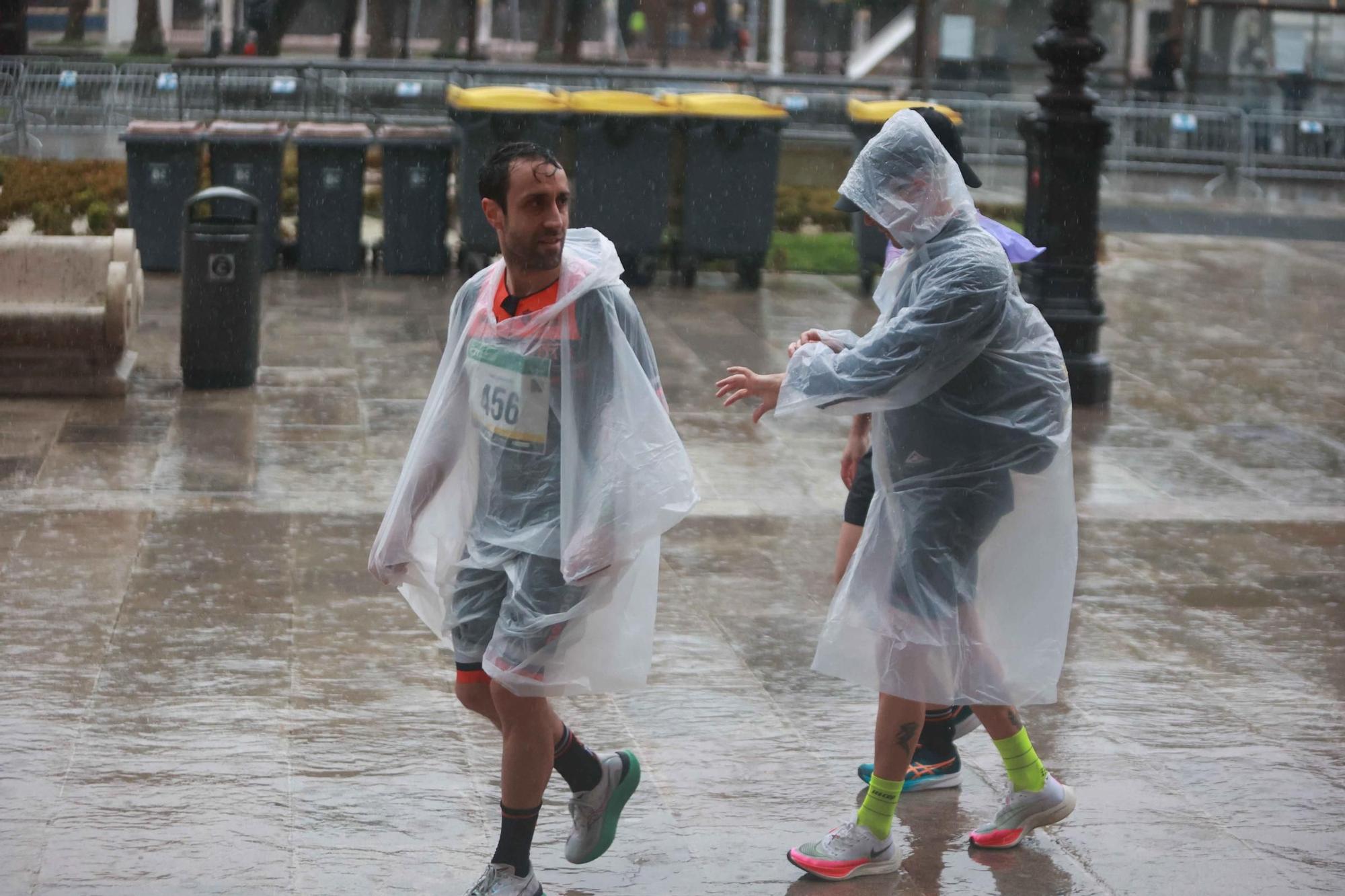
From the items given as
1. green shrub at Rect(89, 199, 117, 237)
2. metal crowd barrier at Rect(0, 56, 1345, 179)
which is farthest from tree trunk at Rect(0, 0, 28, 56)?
green shrub at Rect(89, 199, 117, 237)

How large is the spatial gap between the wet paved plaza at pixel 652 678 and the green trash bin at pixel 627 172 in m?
4.07

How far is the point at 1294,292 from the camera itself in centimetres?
1453

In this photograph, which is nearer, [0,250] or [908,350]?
[908,350]

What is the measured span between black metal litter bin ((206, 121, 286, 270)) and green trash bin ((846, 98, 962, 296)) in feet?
14.6

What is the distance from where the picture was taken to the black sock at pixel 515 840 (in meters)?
4.00

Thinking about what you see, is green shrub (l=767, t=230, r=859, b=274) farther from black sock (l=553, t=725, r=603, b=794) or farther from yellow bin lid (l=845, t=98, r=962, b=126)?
black sock (l=553, t=725, r=603, b=794)

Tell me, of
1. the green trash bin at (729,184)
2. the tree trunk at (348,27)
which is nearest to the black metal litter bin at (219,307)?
the green trash bin at (729,184)

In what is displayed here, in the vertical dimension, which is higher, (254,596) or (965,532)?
(965,532)

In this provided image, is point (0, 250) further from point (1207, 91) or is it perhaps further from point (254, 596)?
point (1207, 91)

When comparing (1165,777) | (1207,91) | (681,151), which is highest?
(1207,91)

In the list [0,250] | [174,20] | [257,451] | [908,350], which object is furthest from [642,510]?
[174,20]

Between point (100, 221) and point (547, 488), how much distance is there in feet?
38.6

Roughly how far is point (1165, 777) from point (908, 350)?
159 cm

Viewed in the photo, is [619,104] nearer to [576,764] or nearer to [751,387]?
[751,387]
